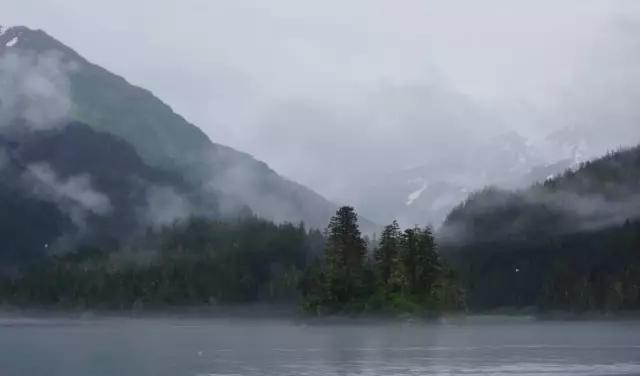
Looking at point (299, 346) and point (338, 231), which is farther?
point (338, 231)

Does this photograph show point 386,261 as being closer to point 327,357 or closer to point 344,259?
point 344,259

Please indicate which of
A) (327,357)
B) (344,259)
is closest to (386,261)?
(344,259)

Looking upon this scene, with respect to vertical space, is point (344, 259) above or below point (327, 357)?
above

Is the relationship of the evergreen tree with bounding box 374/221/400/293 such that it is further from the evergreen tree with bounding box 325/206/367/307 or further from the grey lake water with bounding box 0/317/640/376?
the grey lake water with bounding box 0/317/640/376

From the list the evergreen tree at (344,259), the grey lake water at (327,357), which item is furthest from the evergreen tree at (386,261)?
the grey lake water at (327,357)

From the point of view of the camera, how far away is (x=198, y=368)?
258ft

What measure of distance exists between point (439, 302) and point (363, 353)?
78952 millimetres

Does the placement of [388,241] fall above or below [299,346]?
above

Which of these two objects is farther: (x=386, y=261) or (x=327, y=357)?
(x=386, y=261)

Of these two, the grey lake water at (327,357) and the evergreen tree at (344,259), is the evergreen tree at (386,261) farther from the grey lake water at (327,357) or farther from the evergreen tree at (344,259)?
the grey lake water at (327,357)

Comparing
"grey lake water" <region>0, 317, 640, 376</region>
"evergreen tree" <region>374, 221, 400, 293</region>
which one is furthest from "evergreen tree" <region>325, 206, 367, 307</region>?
"grey lake water" <region>0, 317, 640, 376</region>

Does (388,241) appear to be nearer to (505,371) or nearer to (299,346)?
(299,346)

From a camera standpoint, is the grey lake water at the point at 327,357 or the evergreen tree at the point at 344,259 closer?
the grey lake water at the point at 327,357

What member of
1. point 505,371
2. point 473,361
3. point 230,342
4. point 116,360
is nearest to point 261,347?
point 230,342
